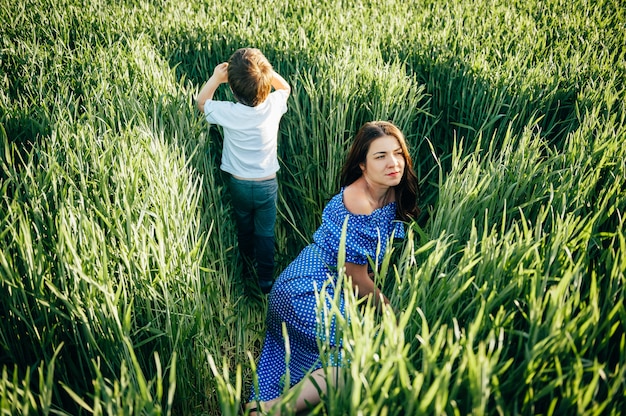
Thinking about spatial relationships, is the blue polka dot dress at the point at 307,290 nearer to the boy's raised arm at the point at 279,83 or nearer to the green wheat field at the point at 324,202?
the green wheat field at the point at 324,202

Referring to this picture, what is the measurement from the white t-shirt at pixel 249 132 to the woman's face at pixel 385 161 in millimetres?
548

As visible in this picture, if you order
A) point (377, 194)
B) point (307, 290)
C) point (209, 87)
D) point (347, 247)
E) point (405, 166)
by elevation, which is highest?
point (209, 87)

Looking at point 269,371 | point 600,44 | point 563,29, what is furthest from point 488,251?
point 563,29

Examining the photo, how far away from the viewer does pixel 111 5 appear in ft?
11.9

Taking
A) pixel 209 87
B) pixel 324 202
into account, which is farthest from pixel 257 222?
pixel 209 87

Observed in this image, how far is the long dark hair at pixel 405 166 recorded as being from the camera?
193 cm

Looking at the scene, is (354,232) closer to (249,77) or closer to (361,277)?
(361,277)

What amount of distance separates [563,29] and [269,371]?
9.73 feet

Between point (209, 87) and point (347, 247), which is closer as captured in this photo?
point (347, 247)

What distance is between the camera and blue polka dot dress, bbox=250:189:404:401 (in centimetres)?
177

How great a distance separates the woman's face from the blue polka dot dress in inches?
5.6

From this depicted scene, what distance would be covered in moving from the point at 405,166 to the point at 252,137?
0.70 metres

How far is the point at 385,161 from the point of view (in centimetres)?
189

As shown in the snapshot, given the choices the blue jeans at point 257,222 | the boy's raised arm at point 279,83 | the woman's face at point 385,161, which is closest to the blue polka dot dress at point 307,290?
the woman's face at point 385,161
